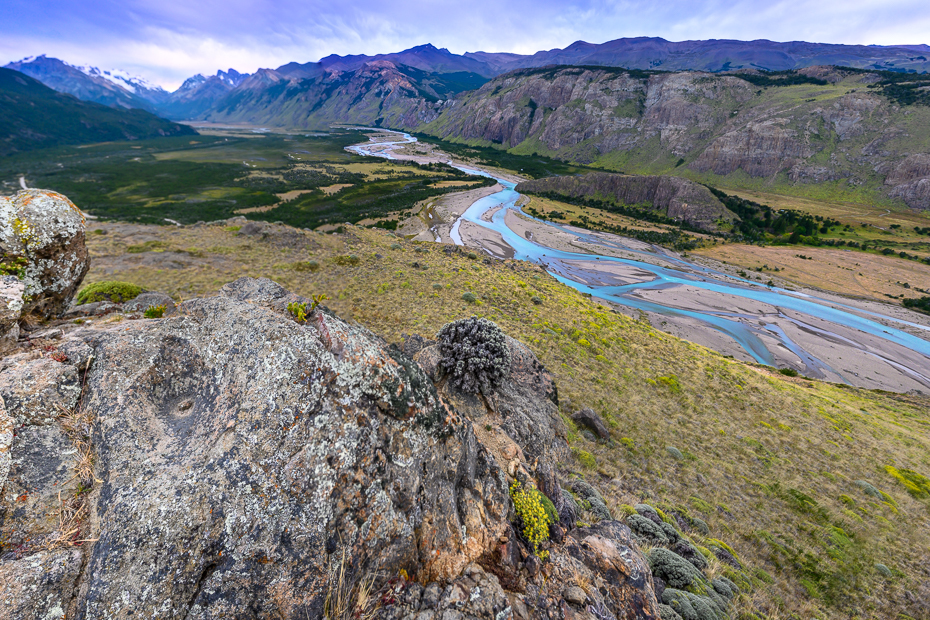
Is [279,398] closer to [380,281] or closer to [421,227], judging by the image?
[380,281]

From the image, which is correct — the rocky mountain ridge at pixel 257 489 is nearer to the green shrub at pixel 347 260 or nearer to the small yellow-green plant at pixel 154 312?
the small yellow-green plant at pixel 154 312

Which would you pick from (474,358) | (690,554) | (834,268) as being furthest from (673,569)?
(834,268)

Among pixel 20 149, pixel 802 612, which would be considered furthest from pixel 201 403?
pixel 20 149

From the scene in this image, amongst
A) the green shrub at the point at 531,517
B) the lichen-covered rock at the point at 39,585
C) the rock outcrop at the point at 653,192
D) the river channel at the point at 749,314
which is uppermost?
the rock outcrop at the point at 653,192

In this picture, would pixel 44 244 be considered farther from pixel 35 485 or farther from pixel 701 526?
pixel 701 526

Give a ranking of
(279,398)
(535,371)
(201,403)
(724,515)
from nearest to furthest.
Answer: (279,398), (201,403), (724,515), (535,371)

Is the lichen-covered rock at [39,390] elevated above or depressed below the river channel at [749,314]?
above

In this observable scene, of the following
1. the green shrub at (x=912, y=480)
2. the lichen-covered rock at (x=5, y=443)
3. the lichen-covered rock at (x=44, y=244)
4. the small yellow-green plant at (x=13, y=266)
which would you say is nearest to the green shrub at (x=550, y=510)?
the lichen-covered rock at (x=5, y=443)

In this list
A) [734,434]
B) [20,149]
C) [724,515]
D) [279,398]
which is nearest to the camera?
[279,398]
